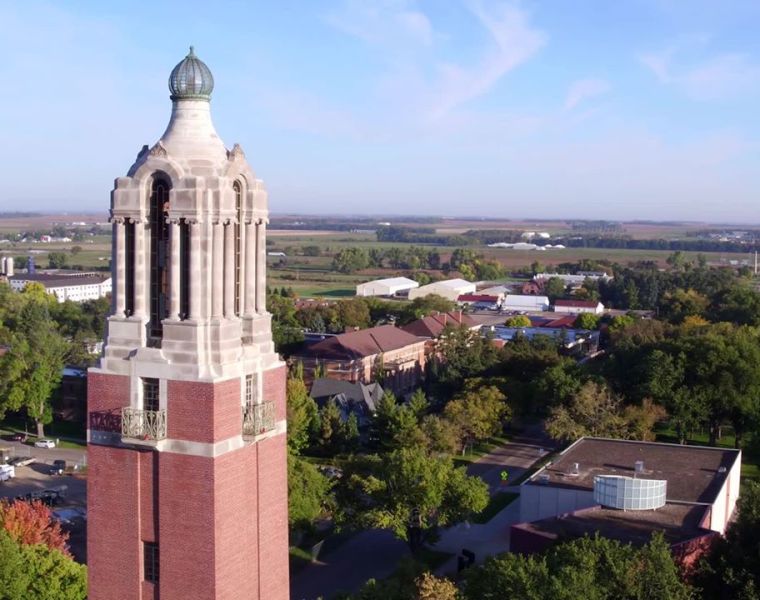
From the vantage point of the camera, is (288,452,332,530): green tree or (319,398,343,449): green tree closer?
(288,452,332,530): green tree

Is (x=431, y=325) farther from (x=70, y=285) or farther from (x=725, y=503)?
(x=70, y=285)

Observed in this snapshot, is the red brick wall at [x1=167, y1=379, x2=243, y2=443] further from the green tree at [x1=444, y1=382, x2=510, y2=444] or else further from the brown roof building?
the brown roof building

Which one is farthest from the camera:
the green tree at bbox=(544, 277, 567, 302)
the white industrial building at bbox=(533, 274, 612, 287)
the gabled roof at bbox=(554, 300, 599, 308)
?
the white industrial building at bbox=(533, 274, 612, 287)

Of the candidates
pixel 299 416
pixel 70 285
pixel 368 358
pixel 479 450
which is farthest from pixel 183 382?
pixel 70 285

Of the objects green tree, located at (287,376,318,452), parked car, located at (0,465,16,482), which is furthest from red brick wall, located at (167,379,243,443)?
parked car, located at (0,465,16,482)

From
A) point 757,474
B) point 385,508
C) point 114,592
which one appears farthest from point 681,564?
point 757,474

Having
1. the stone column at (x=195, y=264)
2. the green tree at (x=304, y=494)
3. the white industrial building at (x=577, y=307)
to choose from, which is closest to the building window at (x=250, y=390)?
the stone column at (x=195, y=264)

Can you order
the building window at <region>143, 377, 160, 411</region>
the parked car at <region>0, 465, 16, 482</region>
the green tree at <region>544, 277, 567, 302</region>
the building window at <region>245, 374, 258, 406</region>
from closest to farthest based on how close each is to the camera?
1. the building window at <region>143, 377, 160, 411</region>
2. the building window at <region>245, 374, 258, 406</region>
3. the parked car at <region>0, 465, 16, 482</region>
4. the green tree at <region>544, 277, 567, 302</region>
